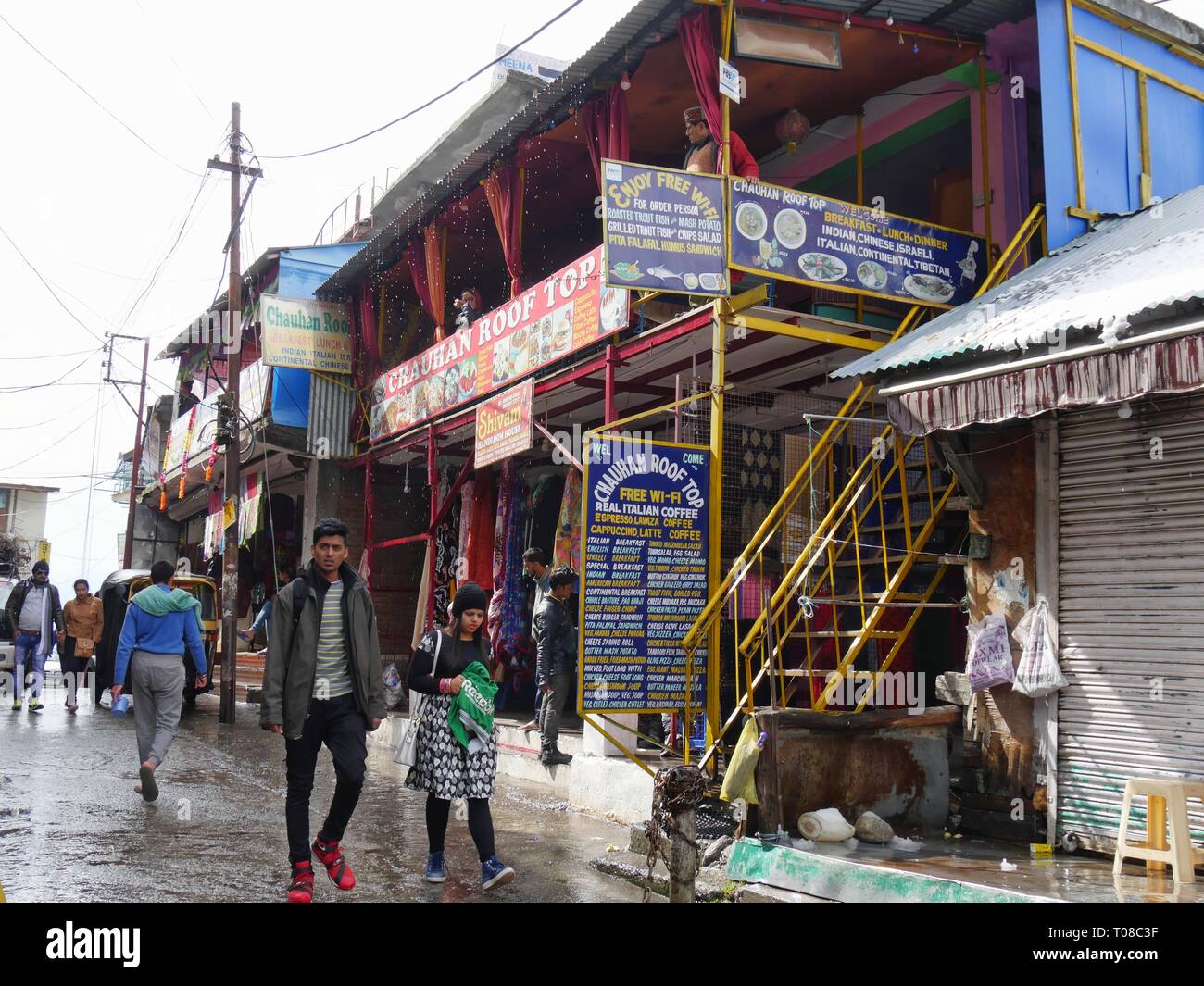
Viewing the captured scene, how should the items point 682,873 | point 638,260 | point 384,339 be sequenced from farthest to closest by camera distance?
1. point 384,339
2. point 638,260
3. point 682,873

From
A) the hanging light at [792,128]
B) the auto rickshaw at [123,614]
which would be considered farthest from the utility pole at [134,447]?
the hanging light at [792,128]

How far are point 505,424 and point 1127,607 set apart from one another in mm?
6384

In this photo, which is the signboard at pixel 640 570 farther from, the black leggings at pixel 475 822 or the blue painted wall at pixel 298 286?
the blue painted wall at pixel 298 286

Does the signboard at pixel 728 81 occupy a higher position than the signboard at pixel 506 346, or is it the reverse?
the signboard at pixel 728 81

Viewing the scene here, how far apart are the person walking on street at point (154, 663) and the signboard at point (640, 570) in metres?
3.18

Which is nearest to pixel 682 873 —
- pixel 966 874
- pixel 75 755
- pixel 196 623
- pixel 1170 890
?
pixel 966 874

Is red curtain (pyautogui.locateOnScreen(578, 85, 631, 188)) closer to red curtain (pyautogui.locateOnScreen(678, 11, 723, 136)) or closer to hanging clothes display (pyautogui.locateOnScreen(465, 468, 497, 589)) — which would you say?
red curtain (pyautogui.locateOnScreen(678, 11, 723, 136))

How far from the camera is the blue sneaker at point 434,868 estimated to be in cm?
605

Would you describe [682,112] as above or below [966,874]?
above

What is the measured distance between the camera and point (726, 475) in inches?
402

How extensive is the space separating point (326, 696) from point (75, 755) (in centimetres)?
689

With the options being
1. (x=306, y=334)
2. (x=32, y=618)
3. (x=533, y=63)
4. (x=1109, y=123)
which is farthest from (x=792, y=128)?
(x=533, y=63)

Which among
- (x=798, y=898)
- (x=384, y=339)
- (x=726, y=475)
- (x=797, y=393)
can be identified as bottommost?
(x=798, y=898)
